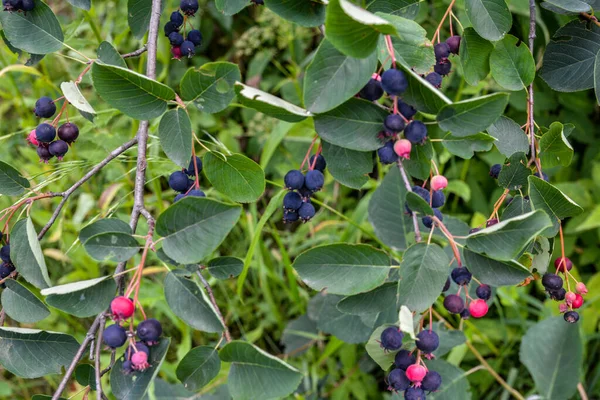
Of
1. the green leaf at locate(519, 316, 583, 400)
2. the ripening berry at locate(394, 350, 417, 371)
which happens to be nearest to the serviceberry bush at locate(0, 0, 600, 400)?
the ripening berry at locate(394, 350, 417, 371)

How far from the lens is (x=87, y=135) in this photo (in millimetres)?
1596

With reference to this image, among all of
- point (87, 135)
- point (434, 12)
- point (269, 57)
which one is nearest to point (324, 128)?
point (87, 135)

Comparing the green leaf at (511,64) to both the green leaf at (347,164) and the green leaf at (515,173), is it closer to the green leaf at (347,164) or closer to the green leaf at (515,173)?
the green leaf at (515,173)

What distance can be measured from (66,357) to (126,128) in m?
1.61

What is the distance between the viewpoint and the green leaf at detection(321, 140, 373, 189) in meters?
0.74

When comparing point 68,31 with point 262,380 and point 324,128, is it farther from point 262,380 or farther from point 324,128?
point 262,380

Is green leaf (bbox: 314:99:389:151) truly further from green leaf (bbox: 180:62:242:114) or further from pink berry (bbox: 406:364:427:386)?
pink berry (bbox: 406:364:427:386)

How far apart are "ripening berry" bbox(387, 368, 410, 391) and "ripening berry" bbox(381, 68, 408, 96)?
1.03 ft

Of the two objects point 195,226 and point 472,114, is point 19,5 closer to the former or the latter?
point 195,226

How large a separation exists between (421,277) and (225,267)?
0.79ft

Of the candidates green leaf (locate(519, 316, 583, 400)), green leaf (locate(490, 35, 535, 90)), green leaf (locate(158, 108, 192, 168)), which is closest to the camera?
green leaf (locate(158, 108, 192, 168))

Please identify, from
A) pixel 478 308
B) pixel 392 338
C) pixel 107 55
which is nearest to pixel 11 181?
pixel 107 55

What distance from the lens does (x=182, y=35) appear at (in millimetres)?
1006

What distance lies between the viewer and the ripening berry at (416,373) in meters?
0.64
